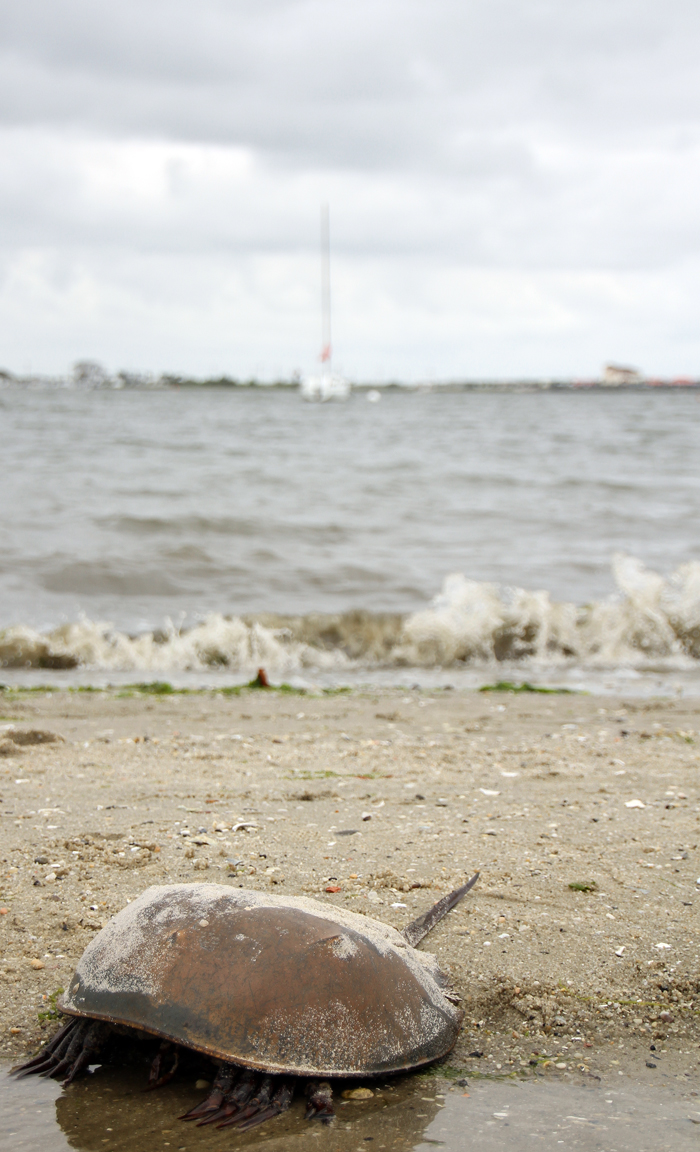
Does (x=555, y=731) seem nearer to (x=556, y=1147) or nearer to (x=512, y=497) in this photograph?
(x=556, y=1147)

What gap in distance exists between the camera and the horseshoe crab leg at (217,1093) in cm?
238

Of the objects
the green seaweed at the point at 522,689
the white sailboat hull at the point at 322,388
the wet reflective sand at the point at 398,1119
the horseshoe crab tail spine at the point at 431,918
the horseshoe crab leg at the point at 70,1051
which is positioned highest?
the white sailboat hull at the point at 322,388

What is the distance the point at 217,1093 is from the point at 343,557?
37.7ft

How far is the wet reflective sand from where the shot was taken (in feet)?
7.63

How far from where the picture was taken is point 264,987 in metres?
2.39

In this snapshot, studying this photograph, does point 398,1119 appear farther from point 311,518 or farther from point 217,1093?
point 311,518

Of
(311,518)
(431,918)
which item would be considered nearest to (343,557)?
(311,518)

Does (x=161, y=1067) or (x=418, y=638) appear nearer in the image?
(x=161, y=1067)

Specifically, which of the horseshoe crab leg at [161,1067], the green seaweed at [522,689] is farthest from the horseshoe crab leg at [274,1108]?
the green seaweed at [522,689]

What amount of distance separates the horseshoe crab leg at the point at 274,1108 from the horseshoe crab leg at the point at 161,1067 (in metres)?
0.27

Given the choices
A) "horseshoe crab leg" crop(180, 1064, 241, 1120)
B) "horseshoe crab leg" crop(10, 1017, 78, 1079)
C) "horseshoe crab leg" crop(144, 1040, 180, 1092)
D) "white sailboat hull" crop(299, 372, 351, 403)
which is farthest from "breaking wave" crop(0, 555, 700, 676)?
"white sailboat hull" crop(299, 372, 351, 403)

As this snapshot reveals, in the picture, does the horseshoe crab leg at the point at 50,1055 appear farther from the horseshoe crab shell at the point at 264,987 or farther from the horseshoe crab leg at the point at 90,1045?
the horseshoe crab shell at the point at 264,987

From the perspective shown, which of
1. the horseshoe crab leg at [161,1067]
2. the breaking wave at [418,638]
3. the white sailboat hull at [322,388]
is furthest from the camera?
the white sailboat hull at [322,388]

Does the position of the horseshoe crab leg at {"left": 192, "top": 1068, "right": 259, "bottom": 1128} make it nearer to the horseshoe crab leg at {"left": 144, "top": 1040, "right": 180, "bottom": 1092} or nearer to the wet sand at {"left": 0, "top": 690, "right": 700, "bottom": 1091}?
the horseshoe crab leg at {"left": 144, "top": 1040, "right": 180, "bottom": 1092}
